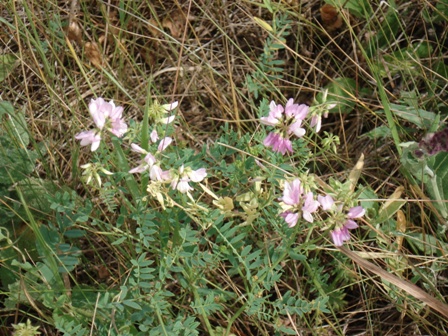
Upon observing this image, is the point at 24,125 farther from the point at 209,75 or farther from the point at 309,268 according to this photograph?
the point at 309,268

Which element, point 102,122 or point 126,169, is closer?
point 102,122

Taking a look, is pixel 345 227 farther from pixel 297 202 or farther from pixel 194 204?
pixel 194 204

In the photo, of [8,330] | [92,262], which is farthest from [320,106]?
[8,330]

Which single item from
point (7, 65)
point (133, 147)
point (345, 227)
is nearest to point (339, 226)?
point (345, 227)

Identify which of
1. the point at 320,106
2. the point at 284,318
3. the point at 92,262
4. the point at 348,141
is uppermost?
the point at 320,106

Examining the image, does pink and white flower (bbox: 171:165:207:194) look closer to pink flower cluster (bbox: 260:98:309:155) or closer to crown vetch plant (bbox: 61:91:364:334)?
crown vetch plant (bbox: 61:91:364:334)

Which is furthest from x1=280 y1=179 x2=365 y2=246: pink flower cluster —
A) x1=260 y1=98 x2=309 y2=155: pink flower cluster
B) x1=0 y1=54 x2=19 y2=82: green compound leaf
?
x1=0 y1=54 x2=19 y2=82: green compound leaf
